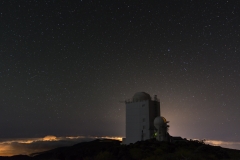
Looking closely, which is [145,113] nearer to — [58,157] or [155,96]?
[155,96]

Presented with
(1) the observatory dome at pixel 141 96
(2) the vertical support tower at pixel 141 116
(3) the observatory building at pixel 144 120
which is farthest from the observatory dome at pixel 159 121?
(1) the observatory dome at pixel 141 96

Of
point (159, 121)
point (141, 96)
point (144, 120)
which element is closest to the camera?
point (159, 121)

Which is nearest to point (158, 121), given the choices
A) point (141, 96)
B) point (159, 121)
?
point (159, 121)

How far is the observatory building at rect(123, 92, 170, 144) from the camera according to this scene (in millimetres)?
39406

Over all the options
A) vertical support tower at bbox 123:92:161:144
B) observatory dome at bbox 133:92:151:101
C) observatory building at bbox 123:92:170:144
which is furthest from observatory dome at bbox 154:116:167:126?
observatory dome at bbox 133:92:151:101

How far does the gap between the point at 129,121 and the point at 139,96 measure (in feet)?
19.3

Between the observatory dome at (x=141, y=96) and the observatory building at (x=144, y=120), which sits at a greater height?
the observatory dome at (x=141, y=96)

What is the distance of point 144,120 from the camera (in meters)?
42.2

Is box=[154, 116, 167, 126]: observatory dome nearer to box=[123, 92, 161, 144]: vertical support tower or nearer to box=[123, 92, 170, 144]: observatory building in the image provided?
box=[123, 92, 170, 144]: observatory building

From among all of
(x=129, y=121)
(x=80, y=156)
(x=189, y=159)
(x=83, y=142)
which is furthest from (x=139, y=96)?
(x=83, y=142)

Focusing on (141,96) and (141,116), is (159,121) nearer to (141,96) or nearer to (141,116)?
(141,116)

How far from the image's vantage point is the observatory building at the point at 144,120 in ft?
129

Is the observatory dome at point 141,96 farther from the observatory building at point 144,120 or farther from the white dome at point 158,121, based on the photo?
the white dome at point 158,121

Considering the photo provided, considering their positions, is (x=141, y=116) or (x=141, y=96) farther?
(x=141, y=96)
